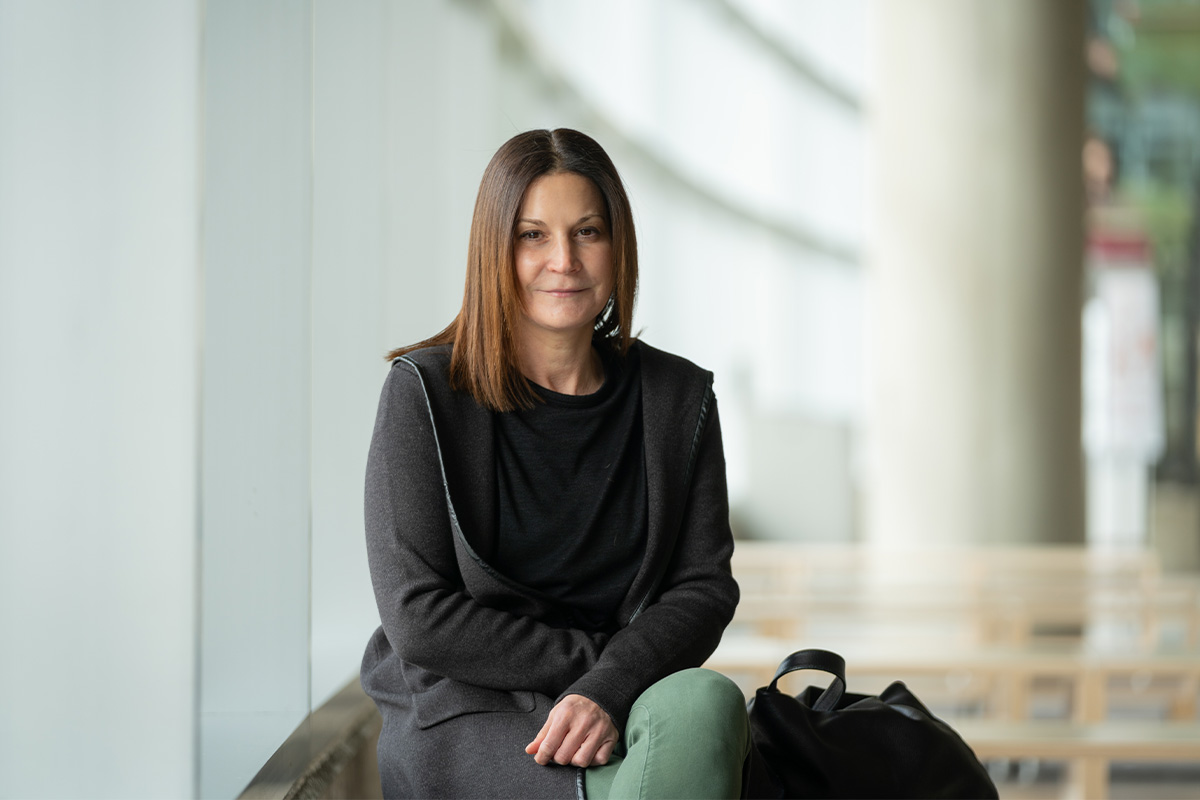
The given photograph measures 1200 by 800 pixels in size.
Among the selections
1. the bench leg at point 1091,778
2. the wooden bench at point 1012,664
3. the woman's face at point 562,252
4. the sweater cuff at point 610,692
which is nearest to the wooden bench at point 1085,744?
the bench leg at point 1091,778

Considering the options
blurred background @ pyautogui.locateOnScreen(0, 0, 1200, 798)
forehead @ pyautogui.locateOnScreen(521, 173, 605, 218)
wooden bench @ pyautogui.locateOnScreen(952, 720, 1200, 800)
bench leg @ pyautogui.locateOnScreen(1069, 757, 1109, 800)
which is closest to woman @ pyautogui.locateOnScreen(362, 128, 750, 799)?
forehead @ pyautogui.locateOnScreen(521, 173, 605, 218)

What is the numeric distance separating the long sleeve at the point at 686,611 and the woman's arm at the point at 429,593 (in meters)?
0.06

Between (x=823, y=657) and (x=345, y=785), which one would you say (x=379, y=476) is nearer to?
(x=823, y=657)

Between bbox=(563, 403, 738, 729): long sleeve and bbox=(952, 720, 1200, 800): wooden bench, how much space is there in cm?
148

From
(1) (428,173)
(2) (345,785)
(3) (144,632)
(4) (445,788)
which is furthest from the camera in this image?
(1) (428,173)

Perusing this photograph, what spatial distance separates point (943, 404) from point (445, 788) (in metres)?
5.55

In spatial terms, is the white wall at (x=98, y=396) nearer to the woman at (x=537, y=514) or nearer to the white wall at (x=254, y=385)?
the white wall at (x=254, y=385)

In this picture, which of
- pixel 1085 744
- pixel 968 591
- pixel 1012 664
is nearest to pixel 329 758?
pixel 1085 744

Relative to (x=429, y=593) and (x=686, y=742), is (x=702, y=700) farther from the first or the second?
(x=429, y=593)

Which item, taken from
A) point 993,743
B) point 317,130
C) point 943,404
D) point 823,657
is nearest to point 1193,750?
point 993,743

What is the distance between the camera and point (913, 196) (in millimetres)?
6750

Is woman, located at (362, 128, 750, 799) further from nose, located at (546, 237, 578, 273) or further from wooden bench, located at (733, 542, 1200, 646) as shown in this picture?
wooden bench, located at (733, 542, 1200, 646)

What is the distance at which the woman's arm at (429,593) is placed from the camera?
1.60 meters

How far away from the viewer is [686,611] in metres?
1.71
